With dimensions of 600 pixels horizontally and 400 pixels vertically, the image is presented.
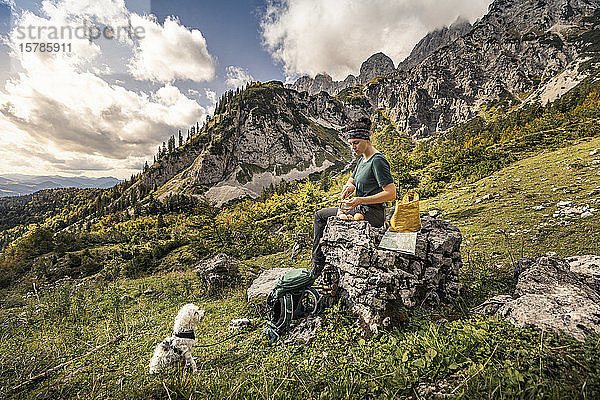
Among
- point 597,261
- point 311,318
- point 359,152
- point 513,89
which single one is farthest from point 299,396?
point 513,89

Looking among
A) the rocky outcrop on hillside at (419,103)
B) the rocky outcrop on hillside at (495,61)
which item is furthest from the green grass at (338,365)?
the rocky outcrop on hillside at (495,61)

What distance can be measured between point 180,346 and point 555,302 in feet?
17.1

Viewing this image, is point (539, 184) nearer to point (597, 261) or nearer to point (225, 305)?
point (597, 261)

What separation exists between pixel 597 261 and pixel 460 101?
178004 mm

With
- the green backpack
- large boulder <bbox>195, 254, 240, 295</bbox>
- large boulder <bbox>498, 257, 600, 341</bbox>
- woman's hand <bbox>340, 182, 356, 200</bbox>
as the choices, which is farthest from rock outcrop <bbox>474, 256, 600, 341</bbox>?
large boulder <bbox>195, 254, 240, 295</bbox>

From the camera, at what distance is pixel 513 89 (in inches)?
4766

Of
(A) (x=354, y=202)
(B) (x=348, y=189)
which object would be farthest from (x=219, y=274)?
(A) (x=354, y=202)

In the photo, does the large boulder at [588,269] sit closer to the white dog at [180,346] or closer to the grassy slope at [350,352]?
the grassy slope at [350,352]

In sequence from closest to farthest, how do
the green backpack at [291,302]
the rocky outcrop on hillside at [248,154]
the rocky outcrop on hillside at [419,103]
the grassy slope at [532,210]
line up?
1. the green backpack at [291,302]
2. the grassy slope at [532,210]
3. the rocky outcrop on hillside at [419,103]
4. the rocky outcrop on hillside at [248,154]

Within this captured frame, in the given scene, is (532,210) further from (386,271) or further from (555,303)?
(386,271)

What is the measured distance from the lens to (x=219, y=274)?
29.6 feet

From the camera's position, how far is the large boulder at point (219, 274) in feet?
29.0

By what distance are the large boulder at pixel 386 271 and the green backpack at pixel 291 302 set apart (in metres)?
0.57

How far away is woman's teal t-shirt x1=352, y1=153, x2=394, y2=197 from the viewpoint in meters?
3.97
